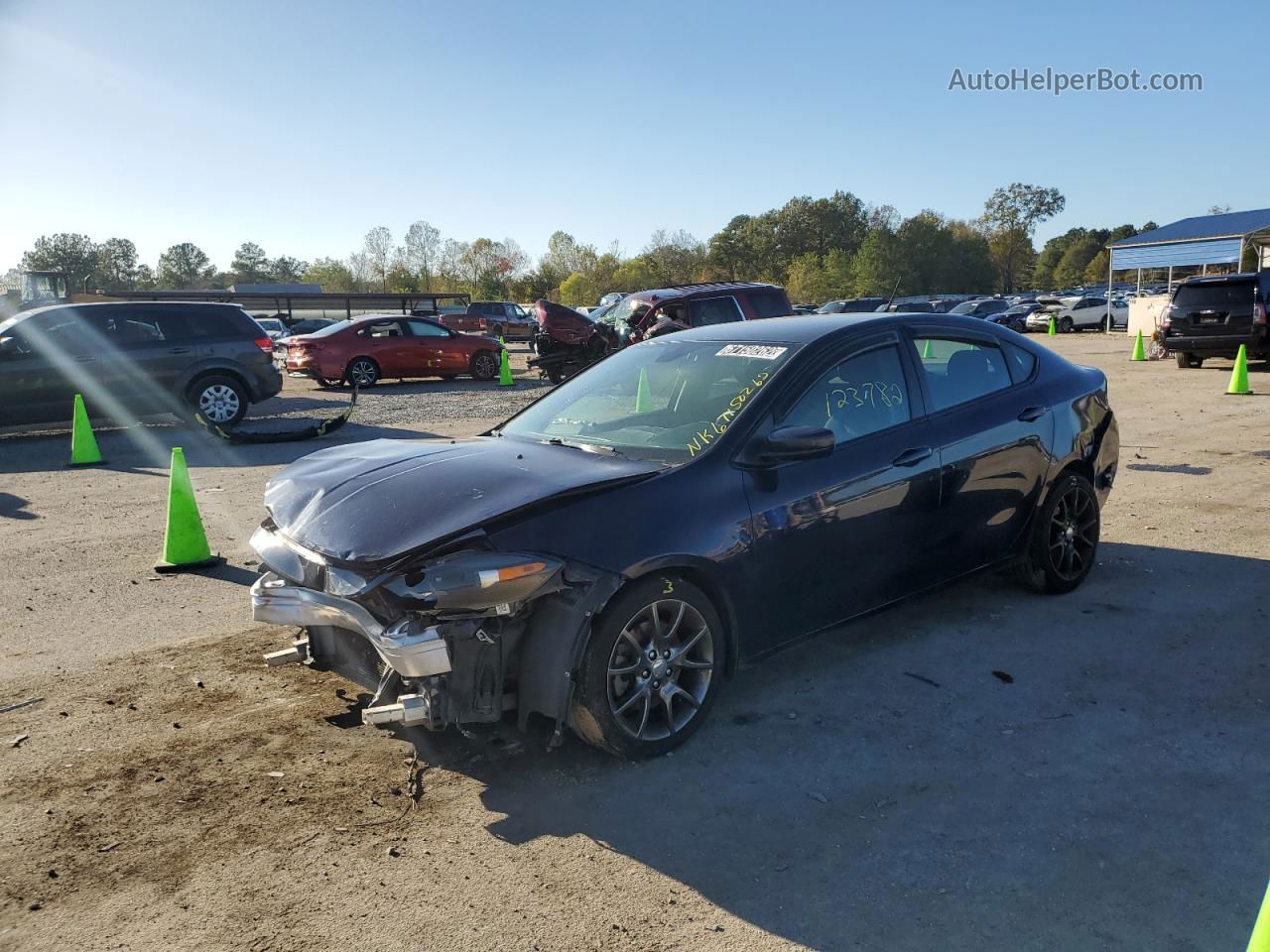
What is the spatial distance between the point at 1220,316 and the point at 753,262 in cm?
8733

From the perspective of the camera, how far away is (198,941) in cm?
276

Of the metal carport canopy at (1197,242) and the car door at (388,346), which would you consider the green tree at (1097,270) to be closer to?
the metal carport canopy at (1197,242)

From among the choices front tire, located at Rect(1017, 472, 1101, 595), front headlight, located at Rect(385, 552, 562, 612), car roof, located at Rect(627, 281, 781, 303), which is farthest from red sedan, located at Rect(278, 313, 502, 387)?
front headlight, located at Rect(385, 552, 562, 612)

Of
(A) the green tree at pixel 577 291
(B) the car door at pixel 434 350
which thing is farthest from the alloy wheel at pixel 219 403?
(A) the green tree at pixel 577 291

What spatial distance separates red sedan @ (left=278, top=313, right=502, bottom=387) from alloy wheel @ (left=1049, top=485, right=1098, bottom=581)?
54.6ft

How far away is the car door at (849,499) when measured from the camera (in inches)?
163

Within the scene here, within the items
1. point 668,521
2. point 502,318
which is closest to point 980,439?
point 668,521

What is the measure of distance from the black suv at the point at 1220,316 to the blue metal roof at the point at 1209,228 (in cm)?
2225

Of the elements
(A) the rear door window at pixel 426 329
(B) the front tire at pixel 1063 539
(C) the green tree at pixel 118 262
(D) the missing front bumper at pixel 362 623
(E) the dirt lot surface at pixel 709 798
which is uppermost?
(C) the green tree at pixel 118 262

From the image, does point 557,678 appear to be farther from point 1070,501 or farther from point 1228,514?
point 1228,514

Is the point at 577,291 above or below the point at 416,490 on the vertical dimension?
above

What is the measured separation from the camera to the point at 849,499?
14.4ft

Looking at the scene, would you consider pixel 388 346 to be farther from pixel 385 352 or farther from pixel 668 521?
pixel 668 521

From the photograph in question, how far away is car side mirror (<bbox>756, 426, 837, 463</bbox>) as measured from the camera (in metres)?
4.02
